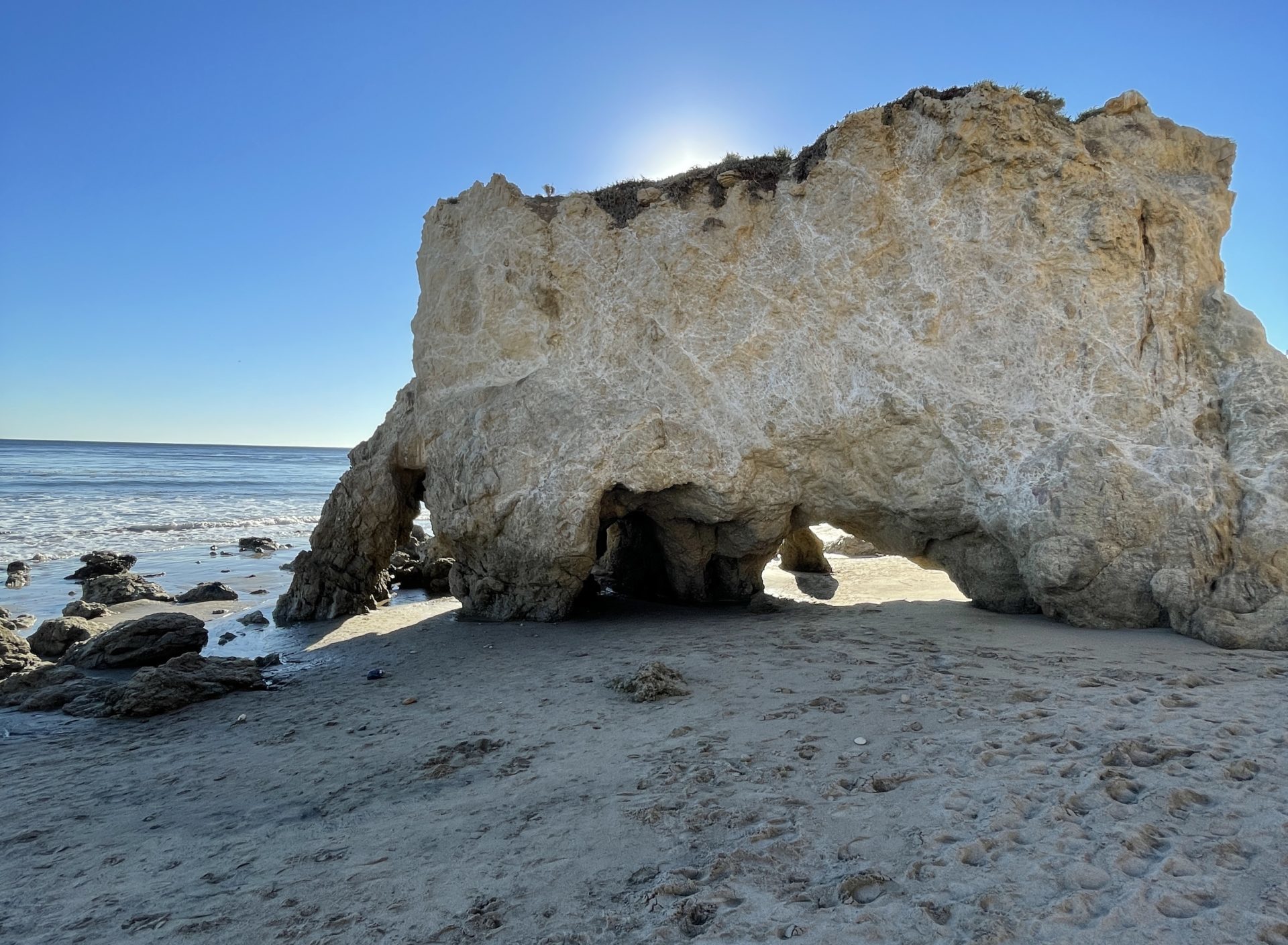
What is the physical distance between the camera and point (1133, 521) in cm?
793

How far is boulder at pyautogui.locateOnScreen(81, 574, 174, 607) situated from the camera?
1352cm

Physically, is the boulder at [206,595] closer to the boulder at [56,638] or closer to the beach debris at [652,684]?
the boulder at [56,638]

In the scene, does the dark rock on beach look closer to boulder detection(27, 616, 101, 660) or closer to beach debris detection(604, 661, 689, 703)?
boulder detection(27, 616, 101, 660)

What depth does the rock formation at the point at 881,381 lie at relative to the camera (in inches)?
319

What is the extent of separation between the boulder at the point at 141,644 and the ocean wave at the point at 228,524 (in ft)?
60.1

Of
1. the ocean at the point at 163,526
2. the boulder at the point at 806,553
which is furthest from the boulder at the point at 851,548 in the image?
the ocean at the point at 163,526

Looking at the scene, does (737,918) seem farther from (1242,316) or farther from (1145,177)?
(1145,177)

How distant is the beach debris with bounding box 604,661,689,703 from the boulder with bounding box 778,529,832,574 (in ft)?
28.0

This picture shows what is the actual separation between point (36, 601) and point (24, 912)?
1277 centimetres

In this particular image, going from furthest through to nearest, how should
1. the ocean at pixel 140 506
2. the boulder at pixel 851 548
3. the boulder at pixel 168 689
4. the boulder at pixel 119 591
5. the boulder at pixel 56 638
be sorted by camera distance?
the ocean at pixel 140 506 < the boulder at pixel 851 548 < the boulder at pixel 119 591 < the boulder at pixel 56 638 < the boulder at pixel 168 689

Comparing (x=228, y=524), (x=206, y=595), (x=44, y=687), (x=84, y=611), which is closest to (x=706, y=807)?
(x=44, y=687)

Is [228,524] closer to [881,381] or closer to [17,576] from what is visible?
[17,576]

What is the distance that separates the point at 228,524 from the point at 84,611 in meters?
17.3

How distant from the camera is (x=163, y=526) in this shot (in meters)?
26.6
